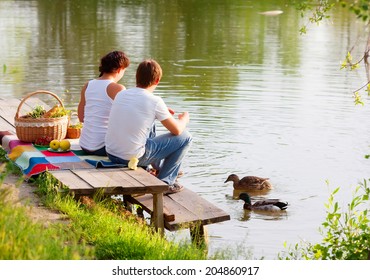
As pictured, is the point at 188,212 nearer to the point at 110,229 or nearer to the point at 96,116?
the point at 110,229

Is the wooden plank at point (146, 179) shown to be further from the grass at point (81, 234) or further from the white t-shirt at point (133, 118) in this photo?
the grass at point (81, 234)

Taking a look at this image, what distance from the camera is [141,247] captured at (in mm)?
6203

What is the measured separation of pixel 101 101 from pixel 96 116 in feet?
0.47

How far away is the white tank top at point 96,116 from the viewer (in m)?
8.37

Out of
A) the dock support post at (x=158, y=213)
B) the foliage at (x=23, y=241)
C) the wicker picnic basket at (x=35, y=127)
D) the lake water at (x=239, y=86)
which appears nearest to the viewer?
the foliage at (x=23, y=241)

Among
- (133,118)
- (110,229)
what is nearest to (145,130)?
(133,118)

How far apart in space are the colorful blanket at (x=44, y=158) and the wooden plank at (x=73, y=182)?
19cm

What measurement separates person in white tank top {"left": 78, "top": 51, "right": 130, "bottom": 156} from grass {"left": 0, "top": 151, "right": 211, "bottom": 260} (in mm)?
616

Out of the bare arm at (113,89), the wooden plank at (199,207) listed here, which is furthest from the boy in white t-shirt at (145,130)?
the bare arm at (113,89)

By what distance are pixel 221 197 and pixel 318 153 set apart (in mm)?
2139

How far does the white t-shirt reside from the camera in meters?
7.79

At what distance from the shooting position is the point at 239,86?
53.1ft
